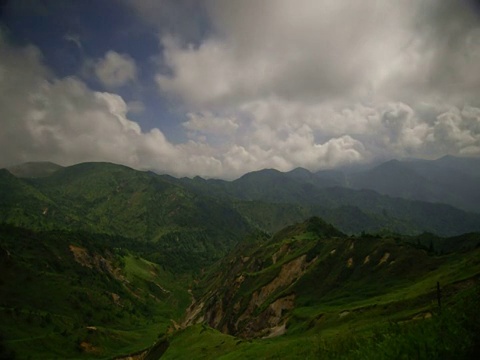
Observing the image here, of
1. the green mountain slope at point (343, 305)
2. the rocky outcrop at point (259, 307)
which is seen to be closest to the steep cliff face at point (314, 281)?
the rocky outcrop at point (259, 307)

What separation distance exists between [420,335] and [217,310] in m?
186

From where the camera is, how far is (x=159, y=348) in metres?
111

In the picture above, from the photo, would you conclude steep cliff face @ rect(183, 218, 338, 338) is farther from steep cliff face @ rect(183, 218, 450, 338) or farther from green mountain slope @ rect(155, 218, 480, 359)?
green mountain slope @ rect(155, 218, 480, 359)

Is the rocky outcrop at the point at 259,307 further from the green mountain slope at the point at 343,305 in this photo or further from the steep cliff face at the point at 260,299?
the green mountain slope at the point at 343,305

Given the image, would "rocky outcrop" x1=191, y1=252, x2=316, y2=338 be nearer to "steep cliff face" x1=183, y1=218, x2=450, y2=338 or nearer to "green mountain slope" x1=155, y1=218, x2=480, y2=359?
"steep cliff face" x1=183, y1=218, x2=450, y2=338

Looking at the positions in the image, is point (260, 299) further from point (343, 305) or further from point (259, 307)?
point (343, 305)

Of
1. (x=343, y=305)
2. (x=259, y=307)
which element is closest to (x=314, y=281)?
(x=259, y=307)

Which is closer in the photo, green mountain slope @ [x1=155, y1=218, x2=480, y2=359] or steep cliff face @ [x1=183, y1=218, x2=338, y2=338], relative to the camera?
green mountain slope @ [x1=155, y1=218, x2=480, y2=359]

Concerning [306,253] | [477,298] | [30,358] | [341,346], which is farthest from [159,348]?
[477,298]

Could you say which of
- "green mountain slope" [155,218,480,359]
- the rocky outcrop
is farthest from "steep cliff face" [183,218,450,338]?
"green mountain slope" [155,218,480,359]

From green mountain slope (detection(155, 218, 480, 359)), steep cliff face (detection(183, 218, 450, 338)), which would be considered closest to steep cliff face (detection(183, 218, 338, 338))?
steep cliff face (detection(183, 218, 450, 338))

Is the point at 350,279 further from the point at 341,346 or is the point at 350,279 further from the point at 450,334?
the point at 450,334

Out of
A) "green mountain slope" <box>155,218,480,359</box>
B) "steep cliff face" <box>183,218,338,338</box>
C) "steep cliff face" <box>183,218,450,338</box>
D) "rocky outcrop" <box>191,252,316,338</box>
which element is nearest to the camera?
"green mountain slope" <box>155,218,480,359</box>

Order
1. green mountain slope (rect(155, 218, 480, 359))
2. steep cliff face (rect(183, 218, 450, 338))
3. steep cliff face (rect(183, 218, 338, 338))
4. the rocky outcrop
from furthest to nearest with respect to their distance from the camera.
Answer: steep cliff face (rect(183, 218, 338, 338)) < the rocky outcrop < steep cliff face (rect(183, 218, 450, 338)) < green mountain slope (rect(155, 218, 480, 359))
